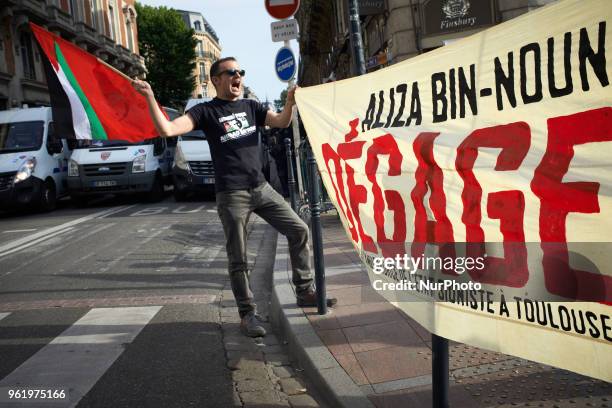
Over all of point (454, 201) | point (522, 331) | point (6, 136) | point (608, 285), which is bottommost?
point (522, 331)

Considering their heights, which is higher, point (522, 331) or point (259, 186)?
point (259, 186)

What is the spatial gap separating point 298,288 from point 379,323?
82cm

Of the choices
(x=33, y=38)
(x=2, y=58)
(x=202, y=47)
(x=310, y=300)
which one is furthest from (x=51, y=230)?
(x=202, y=47)

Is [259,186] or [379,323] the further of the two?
[259,186]

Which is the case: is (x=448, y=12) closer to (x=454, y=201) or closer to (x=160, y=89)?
(x=454, y=201)

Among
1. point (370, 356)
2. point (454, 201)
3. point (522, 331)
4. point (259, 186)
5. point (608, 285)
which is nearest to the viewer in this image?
point (608, 285)

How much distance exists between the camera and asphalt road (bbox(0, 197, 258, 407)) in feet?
11.5

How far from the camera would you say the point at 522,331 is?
2086 mm

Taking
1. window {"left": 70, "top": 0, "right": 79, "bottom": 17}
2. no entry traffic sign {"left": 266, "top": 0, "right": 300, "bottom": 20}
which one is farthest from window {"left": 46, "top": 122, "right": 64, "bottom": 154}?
window {"left": 70, "top": 0, "right": 79, "bottom": 17}

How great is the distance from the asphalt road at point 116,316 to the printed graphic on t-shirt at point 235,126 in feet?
4.94

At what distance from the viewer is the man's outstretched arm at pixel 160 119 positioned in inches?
145

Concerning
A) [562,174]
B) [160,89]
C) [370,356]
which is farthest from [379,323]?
[160,89]

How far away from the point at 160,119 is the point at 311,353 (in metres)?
1.76

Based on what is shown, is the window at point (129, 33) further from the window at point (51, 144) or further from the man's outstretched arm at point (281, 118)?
the man's outstretched arm at point (281, 118)
